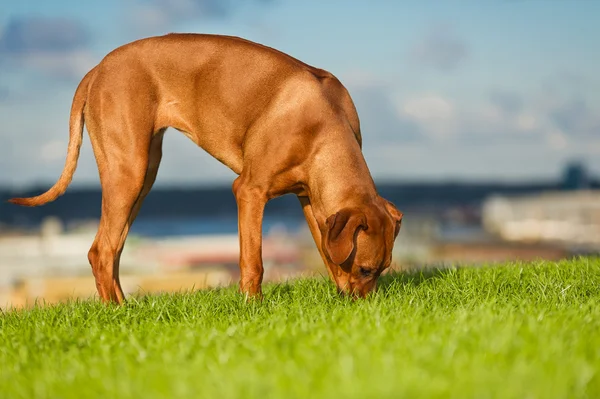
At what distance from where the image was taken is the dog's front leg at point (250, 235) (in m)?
6.10

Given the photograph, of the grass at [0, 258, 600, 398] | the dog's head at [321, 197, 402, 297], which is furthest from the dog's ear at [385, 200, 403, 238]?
the grass at [0, 258, 600, 398]

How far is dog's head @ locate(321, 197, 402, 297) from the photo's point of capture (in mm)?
5562

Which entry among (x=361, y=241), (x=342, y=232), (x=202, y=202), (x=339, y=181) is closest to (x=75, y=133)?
(x=339, y=181)

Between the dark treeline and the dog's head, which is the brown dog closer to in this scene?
the dog's head

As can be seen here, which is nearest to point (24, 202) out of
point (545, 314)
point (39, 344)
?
point (39, 344)

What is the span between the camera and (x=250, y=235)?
609 centimetres

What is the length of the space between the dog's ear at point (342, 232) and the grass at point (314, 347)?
1.22 ft

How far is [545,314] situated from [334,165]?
192 cm

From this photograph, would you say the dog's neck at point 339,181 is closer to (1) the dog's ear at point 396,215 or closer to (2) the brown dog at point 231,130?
(2) the brown dog at point 231,130

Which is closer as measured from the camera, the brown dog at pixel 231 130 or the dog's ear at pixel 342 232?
the dog's ear at pixel 342 232

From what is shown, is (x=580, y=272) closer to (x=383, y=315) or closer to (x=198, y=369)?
(x=383, y=315)

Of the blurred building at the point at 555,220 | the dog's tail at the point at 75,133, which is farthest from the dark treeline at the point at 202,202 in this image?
the dog's tail at the point at 75,133

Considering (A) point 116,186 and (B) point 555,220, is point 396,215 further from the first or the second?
(B) point 555,220

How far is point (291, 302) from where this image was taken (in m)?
6.17
